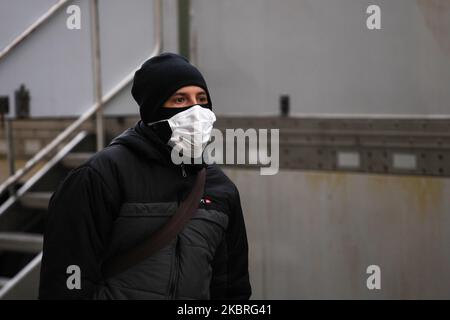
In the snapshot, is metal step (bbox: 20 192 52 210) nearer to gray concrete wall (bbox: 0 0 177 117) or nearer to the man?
gray concrete wall (bbox: 0 0 177 117)

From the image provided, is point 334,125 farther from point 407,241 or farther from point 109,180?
point 109,180

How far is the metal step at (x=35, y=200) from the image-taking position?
477 cm

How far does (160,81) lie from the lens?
2311mm

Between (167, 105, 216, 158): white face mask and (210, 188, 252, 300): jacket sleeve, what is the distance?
0.24m

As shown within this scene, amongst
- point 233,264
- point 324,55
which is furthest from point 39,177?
point 233,264

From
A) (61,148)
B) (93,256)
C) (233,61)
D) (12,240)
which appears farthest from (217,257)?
(61,148)

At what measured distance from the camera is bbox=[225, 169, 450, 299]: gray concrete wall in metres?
3.61

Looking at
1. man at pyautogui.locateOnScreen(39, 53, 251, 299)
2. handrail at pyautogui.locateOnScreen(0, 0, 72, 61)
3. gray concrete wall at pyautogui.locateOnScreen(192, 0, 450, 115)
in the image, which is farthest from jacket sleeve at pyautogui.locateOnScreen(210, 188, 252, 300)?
handrail at pyautogui.locateOnScreen(0, 0, 72, 61)

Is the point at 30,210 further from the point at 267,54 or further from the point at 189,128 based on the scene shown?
the point at 189,128

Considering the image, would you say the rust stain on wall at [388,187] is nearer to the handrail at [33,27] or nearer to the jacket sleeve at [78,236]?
the jacket sleeve at [78,236]

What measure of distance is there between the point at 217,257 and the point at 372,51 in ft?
6.06

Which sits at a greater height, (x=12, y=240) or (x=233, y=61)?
(x=233, y=61)

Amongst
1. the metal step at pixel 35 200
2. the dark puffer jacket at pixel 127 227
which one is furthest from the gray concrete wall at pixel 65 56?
the dark puffer jacket at pixel 127 227

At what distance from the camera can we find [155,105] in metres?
2.32
